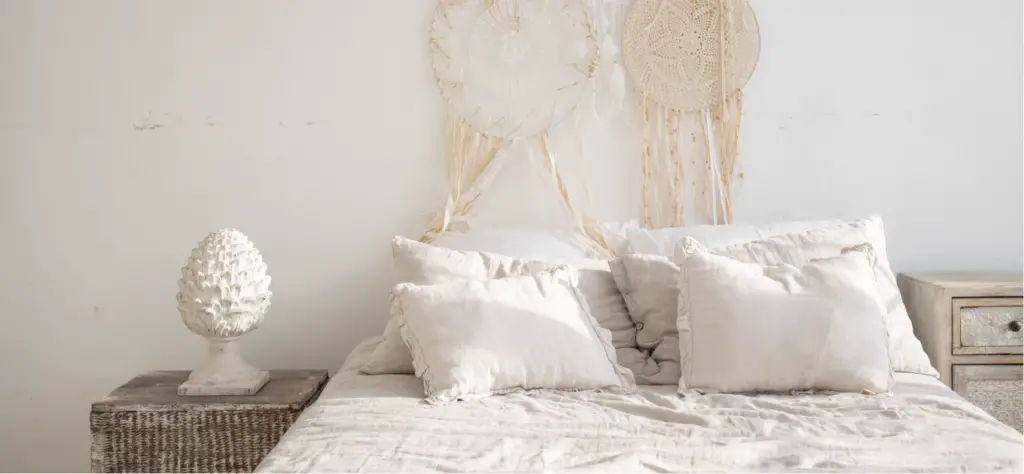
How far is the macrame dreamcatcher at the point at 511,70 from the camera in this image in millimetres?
2807

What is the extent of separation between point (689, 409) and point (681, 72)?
1202 millimetres

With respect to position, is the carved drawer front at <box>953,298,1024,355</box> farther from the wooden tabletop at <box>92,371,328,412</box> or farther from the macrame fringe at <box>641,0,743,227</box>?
the wooden tabletop at <box>92,371,328,412</box>

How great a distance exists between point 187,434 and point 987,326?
205 cm

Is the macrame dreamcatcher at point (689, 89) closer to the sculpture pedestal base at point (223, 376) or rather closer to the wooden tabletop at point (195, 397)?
the wooden tabletop at point (195, 397)

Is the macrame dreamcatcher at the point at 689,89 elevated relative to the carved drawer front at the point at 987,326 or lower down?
elevated

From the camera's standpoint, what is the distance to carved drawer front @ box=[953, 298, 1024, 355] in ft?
8.11

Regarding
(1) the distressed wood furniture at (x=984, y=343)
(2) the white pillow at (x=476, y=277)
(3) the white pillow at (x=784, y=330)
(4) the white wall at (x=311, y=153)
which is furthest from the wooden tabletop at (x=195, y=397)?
(1) the distressed wood furniture at (x=984, y=343)

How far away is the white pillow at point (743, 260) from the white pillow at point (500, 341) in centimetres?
15

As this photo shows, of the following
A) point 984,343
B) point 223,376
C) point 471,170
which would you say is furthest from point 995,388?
point 223,376

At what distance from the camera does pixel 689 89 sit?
2809 mm

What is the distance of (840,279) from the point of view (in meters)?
2.12

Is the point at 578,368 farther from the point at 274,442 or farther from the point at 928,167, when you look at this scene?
the point at 928,167

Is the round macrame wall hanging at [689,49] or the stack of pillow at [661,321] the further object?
the round macrame wall hanging at [689,49]

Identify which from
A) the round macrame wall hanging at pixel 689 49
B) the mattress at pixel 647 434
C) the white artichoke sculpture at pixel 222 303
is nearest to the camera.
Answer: the mattress at pixel 647 434
